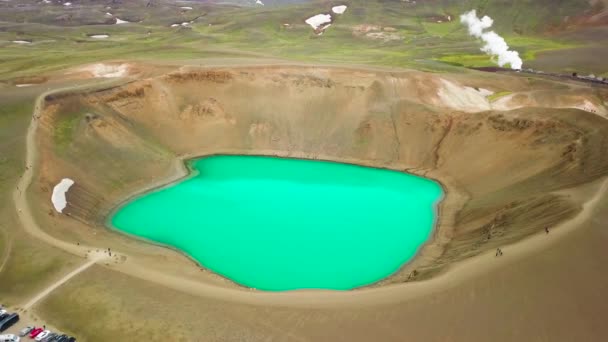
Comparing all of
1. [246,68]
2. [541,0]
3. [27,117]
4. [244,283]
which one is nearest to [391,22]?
[541,0]

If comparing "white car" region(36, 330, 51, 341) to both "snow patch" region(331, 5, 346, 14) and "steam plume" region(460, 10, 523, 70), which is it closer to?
"steam plume" region(460, 10, 523, 70)

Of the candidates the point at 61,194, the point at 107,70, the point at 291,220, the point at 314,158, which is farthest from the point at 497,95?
the point at 61,194

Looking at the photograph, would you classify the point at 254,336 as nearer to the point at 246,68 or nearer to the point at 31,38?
the point at 246,68

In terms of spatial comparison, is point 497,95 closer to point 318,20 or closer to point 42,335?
point 42,335


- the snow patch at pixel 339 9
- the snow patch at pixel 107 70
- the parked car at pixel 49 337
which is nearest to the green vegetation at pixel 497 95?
the snow patch at pixel 107 70

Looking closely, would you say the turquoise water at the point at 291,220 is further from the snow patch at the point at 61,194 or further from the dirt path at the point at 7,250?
the dirt path at the point at 7,250

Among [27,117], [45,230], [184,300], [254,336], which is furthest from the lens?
[27,117]

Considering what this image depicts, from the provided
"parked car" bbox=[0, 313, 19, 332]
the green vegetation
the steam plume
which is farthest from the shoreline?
the steam plume
